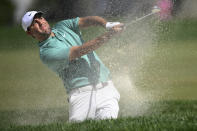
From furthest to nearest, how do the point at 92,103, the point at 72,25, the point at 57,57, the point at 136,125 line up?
the point at 72,25 < the point at 92,103 < the point at 57,57 < the point at 136,125

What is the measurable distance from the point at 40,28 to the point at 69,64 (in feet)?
1.65

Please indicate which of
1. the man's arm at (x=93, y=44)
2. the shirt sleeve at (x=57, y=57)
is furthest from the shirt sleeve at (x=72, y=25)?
the man's arm at (x=93, y=44)

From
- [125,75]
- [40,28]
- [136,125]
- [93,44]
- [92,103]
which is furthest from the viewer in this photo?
[125,75]

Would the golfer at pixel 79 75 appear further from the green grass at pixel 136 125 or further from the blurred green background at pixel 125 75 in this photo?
the blurred green background at pixel 125 75

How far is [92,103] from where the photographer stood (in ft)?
18.7

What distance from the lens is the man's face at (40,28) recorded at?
227 inches

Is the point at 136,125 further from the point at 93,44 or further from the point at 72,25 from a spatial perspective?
the point at 72,25

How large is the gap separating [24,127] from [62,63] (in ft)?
2.55

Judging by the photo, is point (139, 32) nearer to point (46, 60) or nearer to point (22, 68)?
point (46, 60)

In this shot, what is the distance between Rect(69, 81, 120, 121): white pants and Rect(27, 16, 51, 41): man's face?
662 millimetres

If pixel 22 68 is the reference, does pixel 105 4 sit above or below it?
above

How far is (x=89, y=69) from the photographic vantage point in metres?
5.75

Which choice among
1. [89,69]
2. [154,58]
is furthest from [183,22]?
[89,69]

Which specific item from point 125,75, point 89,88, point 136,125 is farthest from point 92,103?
point 125,75
